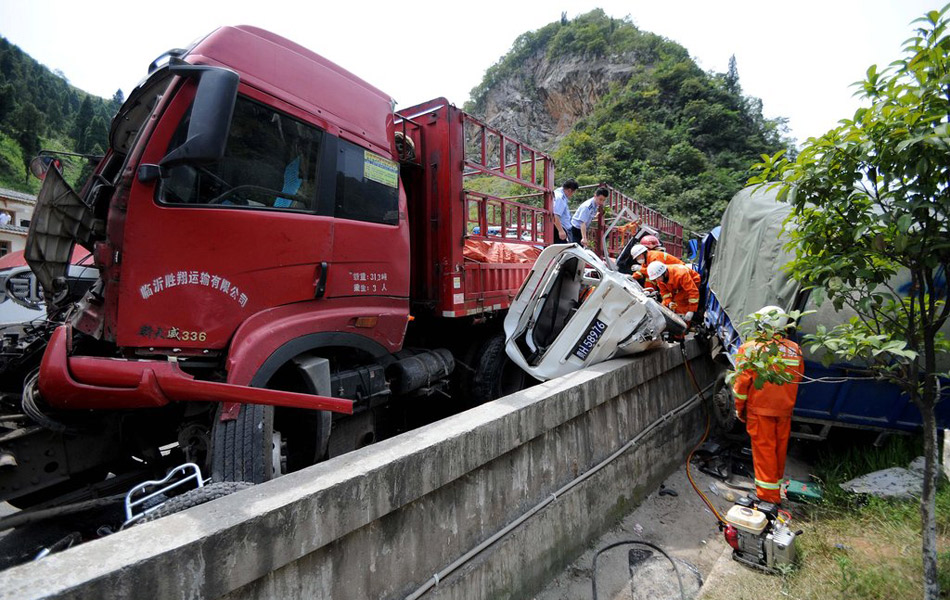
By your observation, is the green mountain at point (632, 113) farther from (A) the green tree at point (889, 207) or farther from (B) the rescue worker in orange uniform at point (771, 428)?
Answer: (A) the green tree at point (889, 207)

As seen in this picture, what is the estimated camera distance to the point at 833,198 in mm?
2020

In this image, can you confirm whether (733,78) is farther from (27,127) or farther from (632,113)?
(27,127)

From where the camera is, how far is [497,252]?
15.8 feet

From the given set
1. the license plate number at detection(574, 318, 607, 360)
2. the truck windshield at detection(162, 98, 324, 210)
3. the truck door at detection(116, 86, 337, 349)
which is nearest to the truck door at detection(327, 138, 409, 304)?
the truck door at detection(116, 86, 337, 349)

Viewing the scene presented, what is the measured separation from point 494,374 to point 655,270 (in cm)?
214

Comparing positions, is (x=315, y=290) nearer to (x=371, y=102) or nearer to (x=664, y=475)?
(x=371, y=102)

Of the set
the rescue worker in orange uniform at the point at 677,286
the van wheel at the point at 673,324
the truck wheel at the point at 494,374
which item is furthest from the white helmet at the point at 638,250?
the truck wheel at the point at 494,374

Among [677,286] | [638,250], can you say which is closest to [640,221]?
[638,250]

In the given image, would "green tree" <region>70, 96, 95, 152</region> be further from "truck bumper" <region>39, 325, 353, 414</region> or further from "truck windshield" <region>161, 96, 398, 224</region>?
"truck bumper" <region>39, 325, 353, 414</region>

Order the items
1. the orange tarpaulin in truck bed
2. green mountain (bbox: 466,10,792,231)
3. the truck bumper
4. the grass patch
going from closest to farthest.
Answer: the truck bumper, the grass patch, the orange tarpaulin in truck bed, green mountain (bbox: 466,10,792,231)

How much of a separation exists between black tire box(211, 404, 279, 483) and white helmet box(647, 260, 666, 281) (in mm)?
4218

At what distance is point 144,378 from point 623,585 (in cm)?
263

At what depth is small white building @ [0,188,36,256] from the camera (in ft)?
44.1

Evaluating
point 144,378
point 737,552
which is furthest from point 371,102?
point 737,552
